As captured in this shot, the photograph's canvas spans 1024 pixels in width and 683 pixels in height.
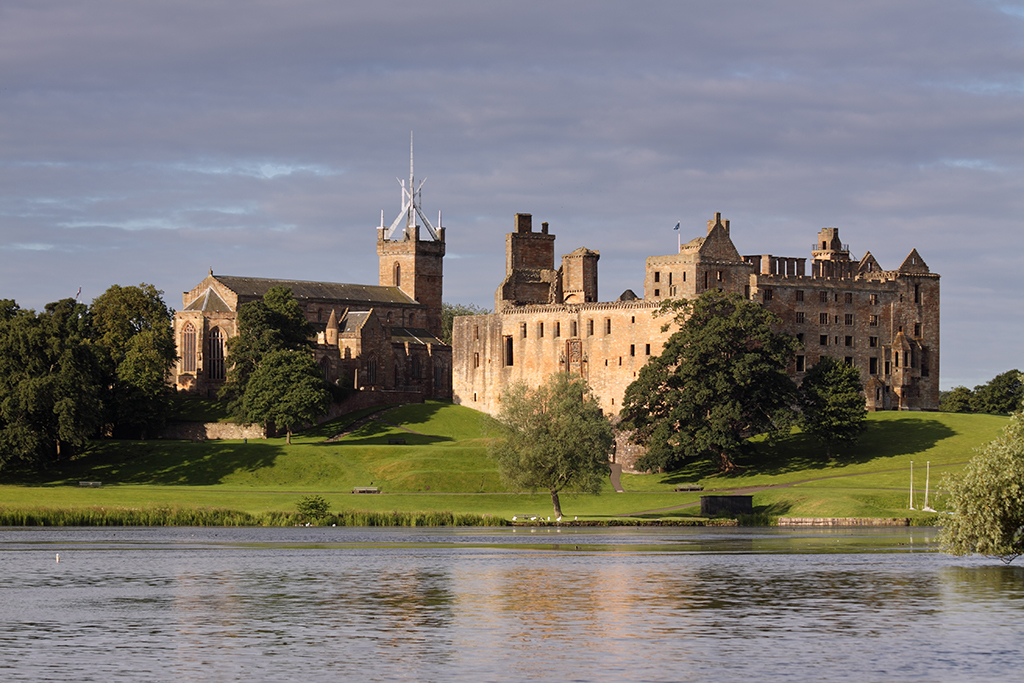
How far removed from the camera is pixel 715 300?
119500mm

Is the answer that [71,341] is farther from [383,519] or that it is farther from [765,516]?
[765,516]

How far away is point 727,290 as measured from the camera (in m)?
134

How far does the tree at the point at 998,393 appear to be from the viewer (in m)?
156

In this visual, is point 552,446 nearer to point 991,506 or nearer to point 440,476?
point 440,476

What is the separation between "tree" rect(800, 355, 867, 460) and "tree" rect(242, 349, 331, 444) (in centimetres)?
4091

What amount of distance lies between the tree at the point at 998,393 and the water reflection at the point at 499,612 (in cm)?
9340

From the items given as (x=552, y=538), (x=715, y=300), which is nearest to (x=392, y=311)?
(x=715, y=300)

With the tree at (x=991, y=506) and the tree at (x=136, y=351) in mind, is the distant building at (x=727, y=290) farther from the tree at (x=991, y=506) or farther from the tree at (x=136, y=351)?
the tree at (x=991, y=506)

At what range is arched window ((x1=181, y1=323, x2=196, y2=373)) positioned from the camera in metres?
144

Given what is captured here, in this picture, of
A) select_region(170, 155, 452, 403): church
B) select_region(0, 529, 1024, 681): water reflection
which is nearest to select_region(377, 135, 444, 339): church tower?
select_region(170, 155, 452, 403): church

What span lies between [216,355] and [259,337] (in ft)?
41.7

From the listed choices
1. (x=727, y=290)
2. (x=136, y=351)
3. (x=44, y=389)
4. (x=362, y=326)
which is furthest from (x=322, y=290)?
(x=44, y=389)

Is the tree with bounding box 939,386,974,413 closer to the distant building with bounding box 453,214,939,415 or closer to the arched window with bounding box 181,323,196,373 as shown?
the distant building with bounding box 453,214,939,415

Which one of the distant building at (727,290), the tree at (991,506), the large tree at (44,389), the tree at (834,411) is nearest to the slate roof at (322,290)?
the distant building at (727,290)
